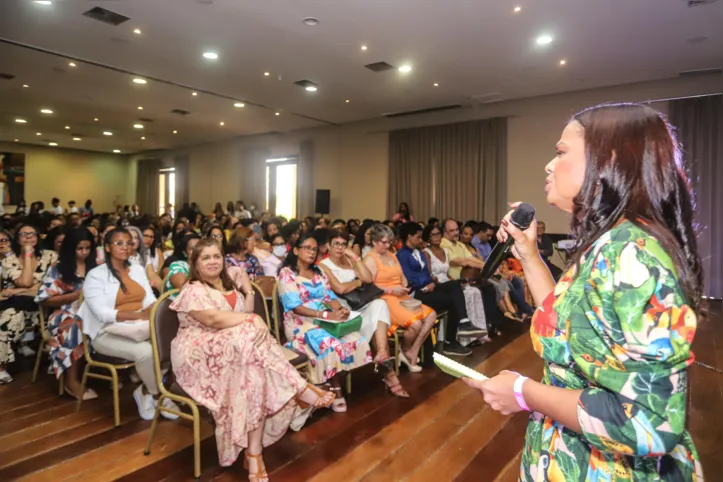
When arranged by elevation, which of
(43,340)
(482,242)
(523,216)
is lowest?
(43,340)

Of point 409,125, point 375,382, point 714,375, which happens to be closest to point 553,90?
point 409,125

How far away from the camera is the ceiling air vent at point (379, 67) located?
6.78m

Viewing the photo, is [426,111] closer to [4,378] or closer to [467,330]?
[467,330]

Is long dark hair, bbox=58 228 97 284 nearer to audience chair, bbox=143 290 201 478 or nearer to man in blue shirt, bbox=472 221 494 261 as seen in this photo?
audience chair, bbox=143 290 201 478

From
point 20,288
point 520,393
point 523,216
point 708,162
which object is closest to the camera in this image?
point 520,393

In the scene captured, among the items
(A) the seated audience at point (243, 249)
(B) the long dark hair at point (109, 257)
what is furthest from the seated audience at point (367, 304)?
(B) the long dark hair at point (109, 257)

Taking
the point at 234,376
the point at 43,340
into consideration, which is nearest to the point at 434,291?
the point at 234,376

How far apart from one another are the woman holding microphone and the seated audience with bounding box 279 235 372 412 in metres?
2.19

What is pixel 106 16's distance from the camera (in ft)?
17.3

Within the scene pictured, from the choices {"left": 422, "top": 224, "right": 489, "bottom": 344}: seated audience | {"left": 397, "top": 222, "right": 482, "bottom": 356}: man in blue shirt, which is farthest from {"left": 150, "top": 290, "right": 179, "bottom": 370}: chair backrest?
{"left": 422, "top": 224, "right": 489, "bottom": 344}: seated audience

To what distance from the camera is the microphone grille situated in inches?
48.4

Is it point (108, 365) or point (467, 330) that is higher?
point (108, 365)

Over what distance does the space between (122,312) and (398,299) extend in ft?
6.92

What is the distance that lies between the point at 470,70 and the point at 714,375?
5057 millimetres
